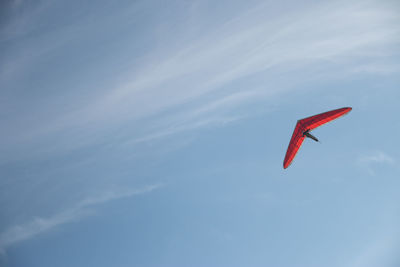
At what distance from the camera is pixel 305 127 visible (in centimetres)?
5275

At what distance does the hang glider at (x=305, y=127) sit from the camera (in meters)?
50.5

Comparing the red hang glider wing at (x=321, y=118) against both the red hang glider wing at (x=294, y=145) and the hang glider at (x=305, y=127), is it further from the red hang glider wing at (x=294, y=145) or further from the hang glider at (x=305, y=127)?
the red hang glider wing at (x=294, y=145)

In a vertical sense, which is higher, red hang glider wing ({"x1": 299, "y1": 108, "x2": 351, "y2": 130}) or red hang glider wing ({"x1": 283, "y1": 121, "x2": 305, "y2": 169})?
red hang glider wing ({"x1": 299, "y1": 108, "x2": 351, "y2": 130})

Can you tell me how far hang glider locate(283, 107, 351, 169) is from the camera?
50531 millimetres

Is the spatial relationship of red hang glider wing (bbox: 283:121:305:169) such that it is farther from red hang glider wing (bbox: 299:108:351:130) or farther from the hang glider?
red hang glider wing (bbox: 299:108:351:130)

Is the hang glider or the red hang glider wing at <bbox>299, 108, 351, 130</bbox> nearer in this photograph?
the red hang glider wing at <bbox>299, 108, 351, 130</bbox>

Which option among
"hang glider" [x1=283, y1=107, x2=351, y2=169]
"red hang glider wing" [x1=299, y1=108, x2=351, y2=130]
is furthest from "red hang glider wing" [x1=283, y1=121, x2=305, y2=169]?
"red hang glider wing" [x1=299, y1=108, x2=351, y2=130]

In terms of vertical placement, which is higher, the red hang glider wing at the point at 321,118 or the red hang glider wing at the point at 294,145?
the red hang glider wing at the point at 321,118

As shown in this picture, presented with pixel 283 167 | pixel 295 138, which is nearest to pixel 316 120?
pixel 295 138

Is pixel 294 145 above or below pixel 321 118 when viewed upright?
below

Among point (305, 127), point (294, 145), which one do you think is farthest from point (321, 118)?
point (294, 145)

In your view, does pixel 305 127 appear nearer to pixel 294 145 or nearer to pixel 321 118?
pixel 321 118

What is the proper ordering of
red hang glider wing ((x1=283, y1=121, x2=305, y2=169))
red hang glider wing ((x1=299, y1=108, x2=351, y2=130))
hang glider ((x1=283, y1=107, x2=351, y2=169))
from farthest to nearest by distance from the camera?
red hang glider wing ((x1=283, y1=121, x2=305, y2=169)), hang glider ((x1=283, y1=107, x2=351, y2=169)), red hang glider wing ((x1=299, y1=108, x2=351, y2=130))

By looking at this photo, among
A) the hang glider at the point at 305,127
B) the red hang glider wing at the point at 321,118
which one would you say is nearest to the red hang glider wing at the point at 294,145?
the hang glider at the point at 305,127
